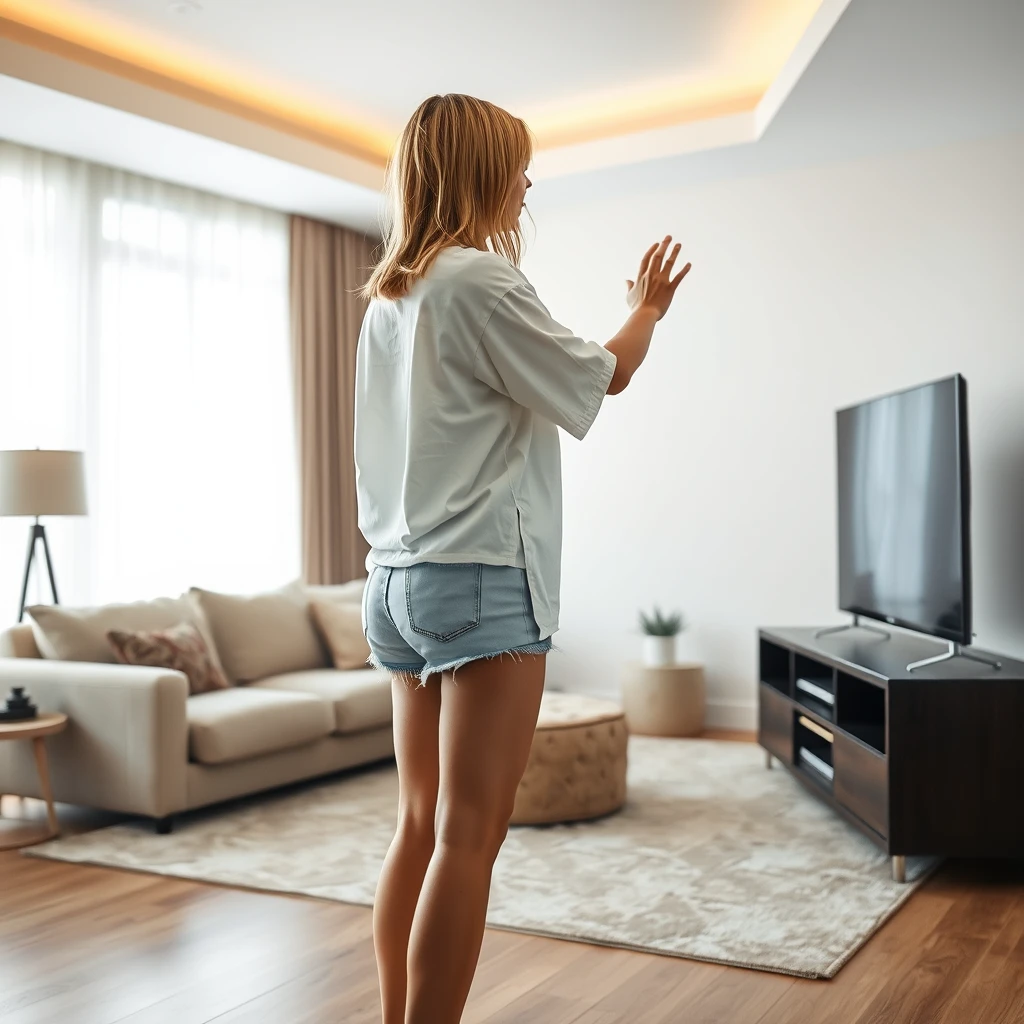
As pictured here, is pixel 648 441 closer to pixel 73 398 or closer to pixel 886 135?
pixel 886 135

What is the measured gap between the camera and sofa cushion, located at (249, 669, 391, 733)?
13.9 ft

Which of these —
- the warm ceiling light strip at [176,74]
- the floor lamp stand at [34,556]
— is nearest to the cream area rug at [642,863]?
the floor lamp stand at [34,556]

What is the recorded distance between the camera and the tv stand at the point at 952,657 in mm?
3178

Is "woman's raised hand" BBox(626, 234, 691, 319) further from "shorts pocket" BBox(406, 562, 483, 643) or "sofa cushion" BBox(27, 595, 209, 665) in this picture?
"sofa cushion" BBox(27, 595, 209, 665)

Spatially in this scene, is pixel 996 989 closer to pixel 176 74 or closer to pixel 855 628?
pixel 855 628

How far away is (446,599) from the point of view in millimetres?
1472

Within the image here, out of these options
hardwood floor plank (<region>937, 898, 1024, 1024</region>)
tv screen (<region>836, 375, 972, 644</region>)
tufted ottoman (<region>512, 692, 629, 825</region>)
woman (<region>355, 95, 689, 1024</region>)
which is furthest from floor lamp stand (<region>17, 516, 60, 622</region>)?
hardwood floor plank (<region>937, 898, 1024, 1024</region>)

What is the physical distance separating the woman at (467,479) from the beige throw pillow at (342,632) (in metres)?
3.17

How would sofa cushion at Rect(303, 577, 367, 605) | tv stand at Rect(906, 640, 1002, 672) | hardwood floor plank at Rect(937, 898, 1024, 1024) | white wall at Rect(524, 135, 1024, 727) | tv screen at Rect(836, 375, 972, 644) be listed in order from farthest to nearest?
sofa cushion at Rect(303, 577, 367, 605) < white wall at Rect(524, 135, 1024, 727) < tv screen at Rect(836, 375, 972, 644) < tv stand at Rect(906, 640, 1002, 672) < hardwood floor plank at Rect(937, 898, 1024, 1024)

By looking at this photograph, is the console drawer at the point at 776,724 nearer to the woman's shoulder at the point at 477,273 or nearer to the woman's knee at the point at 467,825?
the woman's knee at the point at 467,825

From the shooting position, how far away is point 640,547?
18.7 feet

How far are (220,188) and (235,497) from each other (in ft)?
4.70

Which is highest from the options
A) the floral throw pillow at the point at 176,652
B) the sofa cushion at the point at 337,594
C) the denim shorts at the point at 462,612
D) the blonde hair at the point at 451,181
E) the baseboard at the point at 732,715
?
the blonde hair at the point at 451,181

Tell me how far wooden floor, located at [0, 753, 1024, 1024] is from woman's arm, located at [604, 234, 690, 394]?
4.13 feet
